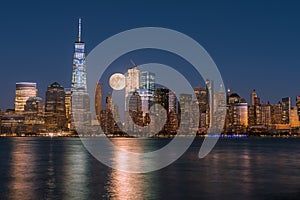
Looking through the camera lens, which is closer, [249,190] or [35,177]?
[249,190]

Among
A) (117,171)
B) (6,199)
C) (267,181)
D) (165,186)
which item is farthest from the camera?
(117,171)

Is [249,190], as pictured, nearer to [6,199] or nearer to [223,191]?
[223,191]

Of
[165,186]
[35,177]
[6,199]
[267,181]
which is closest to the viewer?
[6,199]

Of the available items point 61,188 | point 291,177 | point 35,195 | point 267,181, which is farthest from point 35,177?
point 291,177

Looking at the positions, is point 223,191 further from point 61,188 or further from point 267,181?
→ point 61,188

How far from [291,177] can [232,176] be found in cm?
514

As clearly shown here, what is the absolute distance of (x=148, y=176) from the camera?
36781mm

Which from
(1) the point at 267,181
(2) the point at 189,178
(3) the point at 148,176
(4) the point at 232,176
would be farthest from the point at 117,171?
(1) the point at 267,181

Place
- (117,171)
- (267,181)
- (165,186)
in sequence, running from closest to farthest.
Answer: (165,186), (267,181), (117,171)

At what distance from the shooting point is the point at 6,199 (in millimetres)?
25422

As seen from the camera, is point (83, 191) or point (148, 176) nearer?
point (83, 191)

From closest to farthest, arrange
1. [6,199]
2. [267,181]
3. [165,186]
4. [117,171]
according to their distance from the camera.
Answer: [6,199] < [165,186] < [267,181] < [117,171]

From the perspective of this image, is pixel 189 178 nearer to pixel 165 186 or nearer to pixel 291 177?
pixel 165 186

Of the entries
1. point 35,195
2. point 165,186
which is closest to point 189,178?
point 165,186
